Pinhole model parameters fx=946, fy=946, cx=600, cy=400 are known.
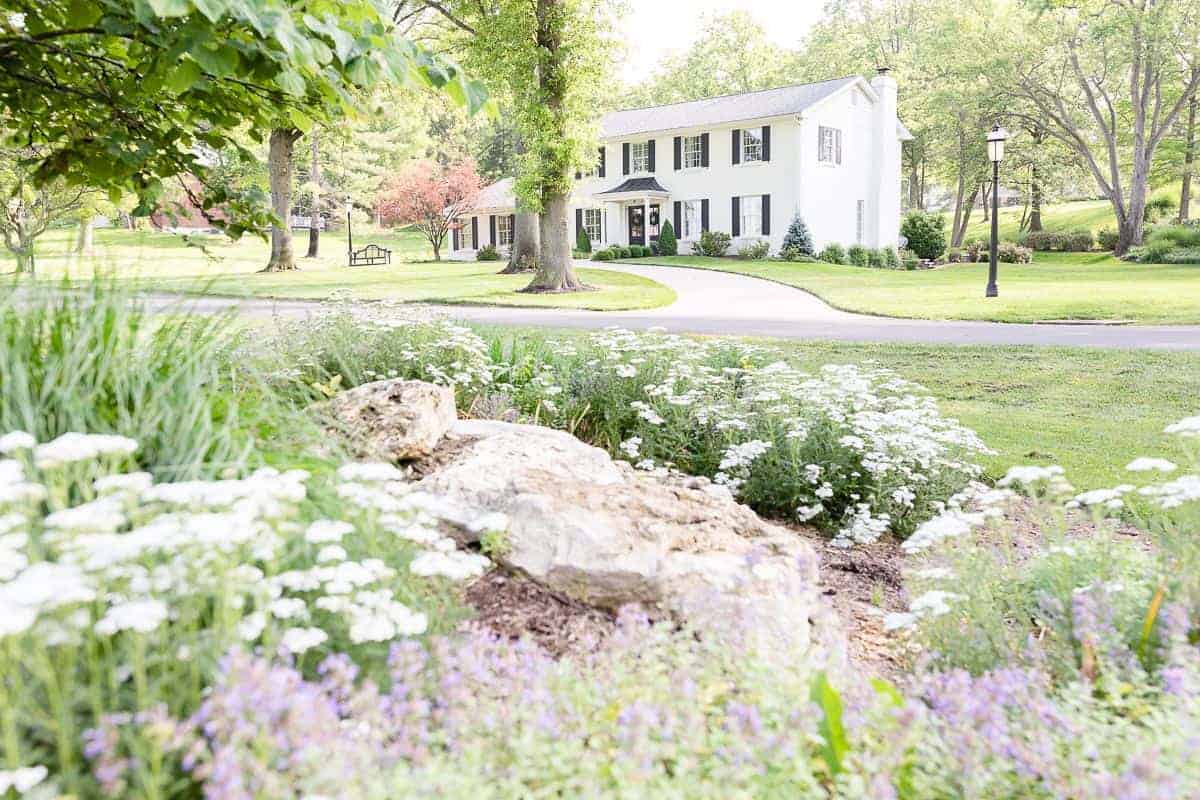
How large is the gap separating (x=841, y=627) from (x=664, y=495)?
0.88 m

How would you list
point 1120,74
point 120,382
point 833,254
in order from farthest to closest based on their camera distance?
point 1120,74 < point 833,254 < point 120,382

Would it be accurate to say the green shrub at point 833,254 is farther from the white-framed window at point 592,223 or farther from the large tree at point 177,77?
the large tree at point 177,77

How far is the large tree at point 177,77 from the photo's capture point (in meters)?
3.12

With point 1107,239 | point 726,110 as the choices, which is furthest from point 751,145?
point 1107,239

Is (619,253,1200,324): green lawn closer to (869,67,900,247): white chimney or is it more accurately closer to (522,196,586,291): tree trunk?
(869,67,900,247): white chimney

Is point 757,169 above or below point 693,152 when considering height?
below

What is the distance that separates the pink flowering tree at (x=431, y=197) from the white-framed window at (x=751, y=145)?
13.2m

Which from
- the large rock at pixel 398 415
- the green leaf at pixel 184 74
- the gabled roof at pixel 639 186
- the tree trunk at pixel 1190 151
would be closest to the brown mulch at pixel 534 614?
the large rock at pixel 398 415

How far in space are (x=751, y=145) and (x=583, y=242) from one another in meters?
7.86

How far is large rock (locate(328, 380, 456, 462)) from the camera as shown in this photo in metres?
4.29

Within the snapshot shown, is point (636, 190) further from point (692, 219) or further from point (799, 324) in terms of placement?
point (799, 324)

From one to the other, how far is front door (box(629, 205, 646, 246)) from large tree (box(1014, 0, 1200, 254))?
15013 millimetres

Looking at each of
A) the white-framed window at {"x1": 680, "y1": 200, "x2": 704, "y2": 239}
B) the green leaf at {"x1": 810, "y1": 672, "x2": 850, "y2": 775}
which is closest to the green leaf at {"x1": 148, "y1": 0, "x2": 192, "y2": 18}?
the green leaf at {"x1": 810, "y1": 672, "x2": 850, "y2": 775}

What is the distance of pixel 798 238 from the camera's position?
31.7m
